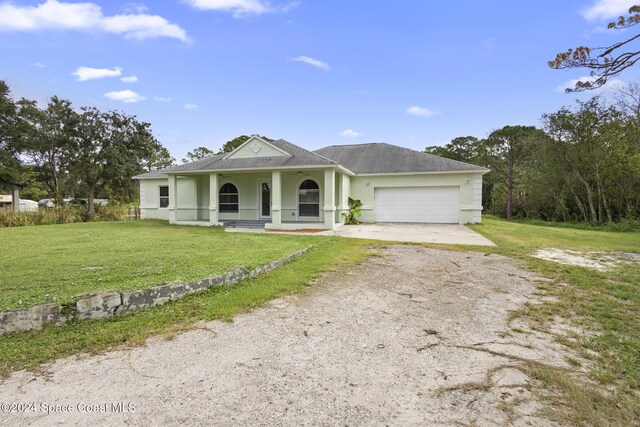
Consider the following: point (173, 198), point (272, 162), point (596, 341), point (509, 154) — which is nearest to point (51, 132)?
point (173, 198)

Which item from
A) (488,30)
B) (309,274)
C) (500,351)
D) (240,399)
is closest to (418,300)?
(500,351)

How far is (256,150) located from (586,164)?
1727 centimetres

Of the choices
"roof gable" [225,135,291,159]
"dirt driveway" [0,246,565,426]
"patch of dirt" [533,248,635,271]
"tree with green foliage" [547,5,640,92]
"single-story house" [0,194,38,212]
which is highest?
"roof gable" [225,135,291,159]

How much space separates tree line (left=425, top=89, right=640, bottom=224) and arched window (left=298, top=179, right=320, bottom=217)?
43.7ft

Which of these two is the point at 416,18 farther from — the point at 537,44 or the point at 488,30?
the point at 537,44

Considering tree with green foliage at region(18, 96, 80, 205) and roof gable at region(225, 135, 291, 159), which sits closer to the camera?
roof gable at region(225, 135, 291, 159)

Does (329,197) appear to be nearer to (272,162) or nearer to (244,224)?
(272,162)

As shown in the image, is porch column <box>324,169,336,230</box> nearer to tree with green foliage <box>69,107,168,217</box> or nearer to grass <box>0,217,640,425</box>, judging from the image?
grass <box>0,217,640,425</box>

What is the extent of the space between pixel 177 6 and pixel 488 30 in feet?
35.2

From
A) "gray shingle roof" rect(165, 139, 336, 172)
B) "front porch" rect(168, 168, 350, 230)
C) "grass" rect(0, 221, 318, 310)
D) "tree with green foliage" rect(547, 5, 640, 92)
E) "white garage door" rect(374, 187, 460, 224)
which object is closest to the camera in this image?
"tree with green foliage" rect(547, 5, 640, 92)

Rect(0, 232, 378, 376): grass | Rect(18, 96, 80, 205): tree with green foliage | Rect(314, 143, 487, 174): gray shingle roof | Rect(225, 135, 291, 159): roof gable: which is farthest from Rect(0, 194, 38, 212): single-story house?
Rect(0, 232, 378, 376): grass

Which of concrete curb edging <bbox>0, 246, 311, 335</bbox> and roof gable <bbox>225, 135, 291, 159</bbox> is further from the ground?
roof gable <bbox>225, 135, 291, 159</bbox>

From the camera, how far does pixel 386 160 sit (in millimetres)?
17297

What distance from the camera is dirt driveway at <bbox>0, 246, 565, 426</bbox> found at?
1.96 metres
